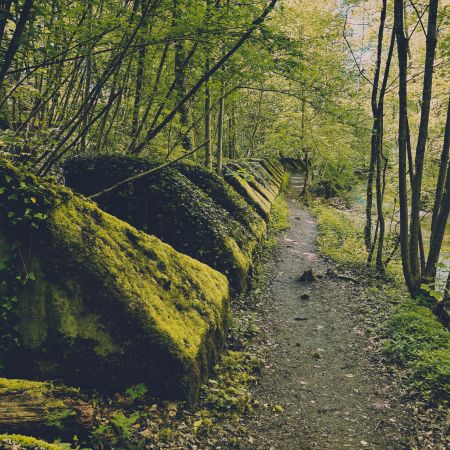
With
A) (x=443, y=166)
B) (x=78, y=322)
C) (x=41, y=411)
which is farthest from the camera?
(x=443, y=166)

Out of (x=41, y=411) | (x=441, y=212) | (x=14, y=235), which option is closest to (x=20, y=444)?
(x=41, y=411)

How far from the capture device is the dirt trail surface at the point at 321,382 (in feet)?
15.6

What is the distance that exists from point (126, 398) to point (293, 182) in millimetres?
30975

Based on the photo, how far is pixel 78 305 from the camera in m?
4.22

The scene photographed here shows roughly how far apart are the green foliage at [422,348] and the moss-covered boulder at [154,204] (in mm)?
3653

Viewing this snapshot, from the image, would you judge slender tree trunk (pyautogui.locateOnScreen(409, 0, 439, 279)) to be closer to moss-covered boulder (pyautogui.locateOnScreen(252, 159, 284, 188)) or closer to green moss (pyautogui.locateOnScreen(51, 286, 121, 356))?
green moss (pyautogui.locateOnScreen(51, 286, 121, 356))

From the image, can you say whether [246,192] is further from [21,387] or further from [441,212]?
[21,387]

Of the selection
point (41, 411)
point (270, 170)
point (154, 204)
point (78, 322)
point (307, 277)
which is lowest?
point (41, 411)

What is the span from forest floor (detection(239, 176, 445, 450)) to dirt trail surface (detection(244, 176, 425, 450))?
0.04 ft

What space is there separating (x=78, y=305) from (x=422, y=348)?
583cm

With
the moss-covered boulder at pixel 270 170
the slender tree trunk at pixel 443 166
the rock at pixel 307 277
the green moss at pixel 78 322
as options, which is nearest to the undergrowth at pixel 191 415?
the green moss at pixel 78 322

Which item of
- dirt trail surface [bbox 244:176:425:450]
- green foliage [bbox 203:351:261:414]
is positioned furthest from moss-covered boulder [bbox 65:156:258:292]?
green foliage [bbox 203:351:261:414]

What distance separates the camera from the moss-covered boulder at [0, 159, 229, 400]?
4.00 metres

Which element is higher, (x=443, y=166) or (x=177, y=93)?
(x=177, y=93)
